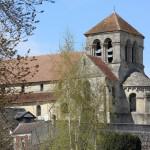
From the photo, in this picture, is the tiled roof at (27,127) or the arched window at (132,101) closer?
the tiled roof at (27,127)

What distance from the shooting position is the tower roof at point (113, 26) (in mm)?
61344

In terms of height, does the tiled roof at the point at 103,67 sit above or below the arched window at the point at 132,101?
above

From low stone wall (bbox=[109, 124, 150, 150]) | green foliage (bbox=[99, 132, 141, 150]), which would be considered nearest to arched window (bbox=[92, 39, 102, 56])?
low stone wall (bbox=[109, 124, 150, 150])

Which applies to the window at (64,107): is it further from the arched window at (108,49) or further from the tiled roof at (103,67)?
the arched window at (108,49)

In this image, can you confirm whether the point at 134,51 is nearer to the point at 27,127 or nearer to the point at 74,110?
the point at 27,127

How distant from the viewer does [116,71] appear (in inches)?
2377

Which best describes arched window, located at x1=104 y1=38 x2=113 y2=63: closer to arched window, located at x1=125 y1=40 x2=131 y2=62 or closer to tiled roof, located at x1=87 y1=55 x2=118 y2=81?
tiled roof, located at x1=87 y1=55 x2=118 y2=81

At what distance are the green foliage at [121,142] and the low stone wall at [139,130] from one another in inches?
44.5

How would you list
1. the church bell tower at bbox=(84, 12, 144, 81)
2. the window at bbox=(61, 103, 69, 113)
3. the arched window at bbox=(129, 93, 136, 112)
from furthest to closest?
1. the church bell tower at bbox=(84, 12, 144, 81)
2. the arched window at bbox=(129, 93, 136, 112)
3. the window at bbox=(61, 103, 69, 113)

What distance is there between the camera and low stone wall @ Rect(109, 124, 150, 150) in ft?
143

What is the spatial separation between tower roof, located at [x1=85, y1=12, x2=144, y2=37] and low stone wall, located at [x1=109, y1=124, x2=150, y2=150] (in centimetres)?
1690

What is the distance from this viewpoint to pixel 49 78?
6300cm

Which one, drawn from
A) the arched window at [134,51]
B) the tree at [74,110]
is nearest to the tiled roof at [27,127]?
the tree at [74,110]

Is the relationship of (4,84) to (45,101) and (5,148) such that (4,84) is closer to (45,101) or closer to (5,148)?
(5,148)
